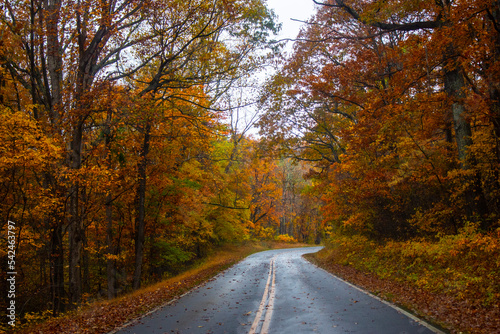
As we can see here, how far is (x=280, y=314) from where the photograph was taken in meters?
7.59

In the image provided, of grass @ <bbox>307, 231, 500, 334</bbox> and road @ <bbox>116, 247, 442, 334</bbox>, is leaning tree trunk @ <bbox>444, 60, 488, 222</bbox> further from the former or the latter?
road @ <bbox>116, 247, 442, 334</bbox>

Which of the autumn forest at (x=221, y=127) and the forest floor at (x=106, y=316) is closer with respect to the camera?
the forest floor at (x=106, y=316)

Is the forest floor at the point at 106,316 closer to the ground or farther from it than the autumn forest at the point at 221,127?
closer to the ground

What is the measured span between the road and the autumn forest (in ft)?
5.28

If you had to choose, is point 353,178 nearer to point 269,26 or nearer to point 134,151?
point 269,26

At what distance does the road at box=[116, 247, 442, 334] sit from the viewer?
6226 millimetres

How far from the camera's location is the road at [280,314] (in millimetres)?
6226

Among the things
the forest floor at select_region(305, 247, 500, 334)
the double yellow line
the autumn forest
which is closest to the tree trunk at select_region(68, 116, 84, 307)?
the autumn forest

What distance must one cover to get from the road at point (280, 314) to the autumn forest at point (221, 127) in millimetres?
1609

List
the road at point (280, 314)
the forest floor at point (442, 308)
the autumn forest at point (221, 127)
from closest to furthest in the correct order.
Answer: the forest floor at point (442, 308) → the road at point (280, 314) → the autumn forest at point (221, 127)

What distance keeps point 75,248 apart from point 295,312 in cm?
806

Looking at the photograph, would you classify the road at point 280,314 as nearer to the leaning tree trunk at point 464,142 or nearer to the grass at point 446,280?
the grass at point 446,280

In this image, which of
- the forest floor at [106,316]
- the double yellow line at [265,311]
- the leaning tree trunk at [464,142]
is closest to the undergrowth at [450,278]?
the leaning tree trunk at [464,142]

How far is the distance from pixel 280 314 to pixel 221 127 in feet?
33.4
